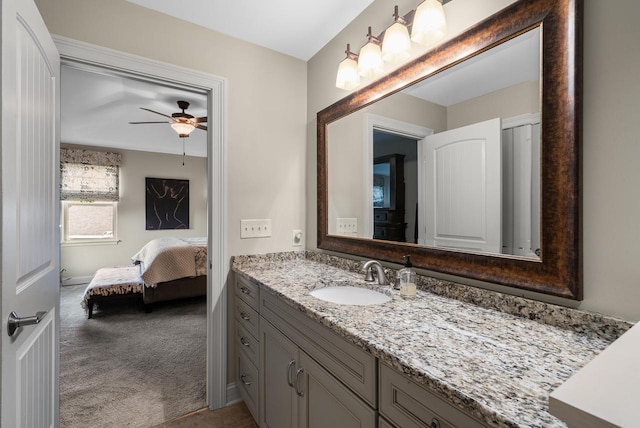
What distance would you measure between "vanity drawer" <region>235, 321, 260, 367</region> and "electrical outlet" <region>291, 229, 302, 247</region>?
0.67 m

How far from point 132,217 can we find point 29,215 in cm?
509

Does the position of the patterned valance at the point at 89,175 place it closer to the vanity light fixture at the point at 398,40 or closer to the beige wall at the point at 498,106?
the vanity light fixture at the point at 398,40

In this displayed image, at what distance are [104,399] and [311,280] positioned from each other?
5.45 feet

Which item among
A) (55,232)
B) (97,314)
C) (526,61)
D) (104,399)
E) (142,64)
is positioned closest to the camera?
(526,61)

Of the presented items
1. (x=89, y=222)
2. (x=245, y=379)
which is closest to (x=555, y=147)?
(x=245, y=379)

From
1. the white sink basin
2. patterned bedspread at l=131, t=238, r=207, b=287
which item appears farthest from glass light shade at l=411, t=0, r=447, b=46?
patterned bedspread at l=131, t=238, r=207, b=287

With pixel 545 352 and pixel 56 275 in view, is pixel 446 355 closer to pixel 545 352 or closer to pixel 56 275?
pixel 545 352

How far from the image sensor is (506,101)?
106cm

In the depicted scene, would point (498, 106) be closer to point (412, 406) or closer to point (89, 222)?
point (412, 406)

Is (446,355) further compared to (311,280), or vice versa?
(311,280)

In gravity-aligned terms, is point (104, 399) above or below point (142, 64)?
below

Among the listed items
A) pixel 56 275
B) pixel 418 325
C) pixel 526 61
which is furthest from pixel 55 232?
pixel 526 61

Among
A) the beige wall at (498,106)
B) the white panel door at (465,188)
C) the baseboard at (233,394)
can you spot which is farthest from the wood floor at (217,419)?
the beige wall at (498,106)

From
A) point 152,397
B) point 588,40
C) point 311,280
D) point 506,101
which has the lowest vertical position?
point 152,397
